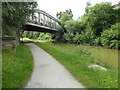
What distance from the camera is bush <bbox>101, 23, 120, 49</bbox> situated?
41188 mm

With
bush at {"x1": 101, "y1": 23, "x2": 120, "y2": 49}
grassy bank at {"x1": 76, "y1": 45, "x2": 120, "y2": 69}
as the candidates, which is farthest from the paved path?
bush at {"x1": 101, "y1": 23, "x2": 120, "y2": 49}

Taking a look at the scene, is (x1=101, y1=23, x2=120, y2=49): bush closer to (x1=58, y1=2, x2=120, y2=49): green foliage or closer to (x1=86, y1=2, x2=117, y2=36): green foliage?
(x1=58, y1=2, x2=120, y2=49): green foliage

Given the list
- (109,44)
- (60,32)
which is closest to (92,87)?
(109,44)

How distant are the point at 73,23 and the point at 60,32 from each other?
27.2ft

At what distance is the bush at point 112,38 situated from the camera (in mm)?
41188

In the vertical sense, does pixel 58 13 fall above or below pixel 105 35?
above

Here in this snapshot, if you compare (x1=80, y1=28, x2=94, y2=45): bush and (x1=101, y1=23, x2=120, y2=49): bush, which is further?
(x1=80, y1=28, x2=94, y2=45): bush

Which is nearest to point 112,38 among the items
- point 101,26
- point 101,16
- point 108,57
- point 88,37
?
point 101,26

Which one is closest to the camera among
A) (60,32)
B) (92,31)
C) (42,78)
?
(42,78)

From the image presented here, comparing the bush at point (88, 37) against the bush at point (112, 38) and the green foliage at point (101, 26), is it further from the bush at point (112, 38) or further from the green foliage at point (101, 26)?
the bush at point (112, 38)

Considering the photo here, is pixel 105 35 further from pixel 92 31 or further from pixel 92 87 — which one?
pixel 92 87

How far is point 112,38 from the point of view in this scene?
44.0 metres

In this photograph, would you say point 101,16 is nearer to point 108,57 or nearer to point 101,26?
point 101,26

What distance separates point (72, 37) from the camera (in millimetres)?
63781
